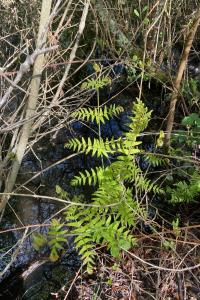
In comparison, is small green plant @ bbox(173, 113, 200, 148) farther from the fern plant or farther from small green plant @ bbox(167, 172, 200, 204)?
the fern plant

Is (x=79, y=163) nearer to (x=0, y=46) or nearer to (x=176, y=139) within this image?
(x=176, y=139)

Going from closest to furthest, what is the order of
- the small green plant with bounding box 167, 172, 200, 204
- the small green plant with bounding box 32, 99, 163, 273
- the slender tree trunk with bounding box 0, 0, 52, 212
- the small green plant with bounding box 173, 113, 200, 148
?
1. the slender tree trunk with bounding box 0, 0, 52, 212
2. the small green plant with bounding box 32, 99, 163, 273
3. the small green plant with bounding box 167, 172, 200, 204
4. the small green plant with bounding box 173, 113, 200, 148

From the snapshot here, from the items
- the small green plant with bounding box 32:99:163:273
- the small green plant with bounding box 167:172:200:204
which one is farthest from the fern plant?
the small green plant with bounding box 167:172:200:204

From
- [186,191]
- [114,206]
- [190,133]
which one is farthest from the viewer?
[190,133]

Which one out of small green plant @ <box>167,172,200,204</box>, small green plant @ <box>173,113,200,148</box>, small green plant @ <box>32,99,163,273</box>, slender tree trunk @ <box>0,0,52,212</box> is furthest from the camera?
small green plant @ <box>173,113,200,148</box>

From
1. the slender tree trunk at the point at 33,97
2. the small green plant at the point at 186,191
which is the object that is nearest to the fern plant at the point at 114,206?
the slender tree trunk at the point at 33,97

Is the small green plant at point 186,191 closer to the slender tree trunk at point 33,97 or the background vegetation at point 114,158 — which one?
the background vegetation at point 114,158

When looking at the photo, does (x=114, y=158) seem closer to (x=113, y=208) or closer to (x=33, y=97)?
(x=113, y=208)

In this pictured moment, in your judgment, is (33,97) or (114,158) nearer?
(33,97)

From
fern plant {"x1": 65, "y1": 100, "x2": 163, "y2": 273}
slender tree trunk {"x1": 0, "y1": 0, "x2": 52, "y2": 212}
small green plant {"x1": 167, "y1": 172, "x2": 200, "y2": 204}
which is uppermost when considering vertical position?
slender tree trunk {"x1": 0, "y1": 0, "x2": 52, "y2": 212}

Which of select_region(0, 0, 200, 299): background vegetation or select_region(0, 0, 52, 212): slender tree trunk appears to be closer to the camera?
select_region(0, 0, 52, 212): slender tree trunk

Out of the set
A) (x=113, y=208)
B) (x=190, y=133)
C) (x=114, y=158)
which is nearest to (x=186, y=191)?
(x=190, y=133)

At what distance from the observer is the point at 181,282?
3.17 meters

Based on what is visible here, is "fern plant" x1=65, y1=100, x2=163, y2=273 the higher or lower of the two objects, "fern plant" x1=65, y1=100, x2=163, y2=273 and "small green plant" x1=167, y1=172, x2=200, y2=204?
the higher
